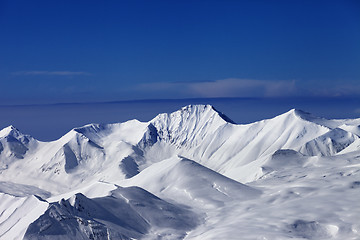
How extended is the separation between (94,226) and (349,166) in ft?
273

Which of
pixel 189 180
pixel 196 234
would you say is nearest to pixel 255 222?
pixel 196 234

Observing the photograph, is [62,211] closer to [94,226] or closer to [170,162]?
[94,226]

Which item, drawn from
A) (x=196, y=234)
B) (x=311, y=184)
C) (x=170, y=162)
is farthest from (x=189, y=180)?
(x=196, y=234)

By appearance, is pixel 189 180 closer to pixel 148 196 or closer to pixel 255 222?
pixel 148 196

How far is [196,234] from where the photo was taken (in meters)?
103

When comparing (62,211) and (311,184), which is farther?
(311,184)

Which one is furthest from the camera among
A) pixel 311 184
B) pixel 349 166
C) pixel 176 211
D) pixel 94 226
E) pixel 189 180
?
pixel 349 166

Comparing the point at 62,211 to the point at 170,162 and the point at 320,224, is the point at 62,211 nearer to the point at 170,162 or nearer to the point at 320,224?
the point at 320,224

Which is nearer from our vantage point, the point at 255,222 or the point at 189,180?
the point at 255,222

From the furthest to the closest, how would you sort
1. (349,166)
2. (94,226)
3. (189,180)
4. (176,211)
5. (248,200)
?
1. (349,166)
2. (189,180)
3. (248,200)
4. (176,211)
5. (94,226)

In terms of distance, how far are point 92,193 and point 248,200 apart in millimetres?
38567

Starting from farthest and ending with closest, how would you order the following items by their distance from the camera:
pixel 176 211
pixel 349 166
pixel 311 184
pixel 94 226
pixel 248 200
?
pixel 349 166, pixel 311 184, pixel 248 200, pixel 176 211, pixel 94 226

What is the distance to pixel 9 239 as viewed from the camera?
3893 inches

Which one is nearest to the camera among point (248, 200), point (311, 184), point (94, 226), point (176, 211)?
point (94, 226)
